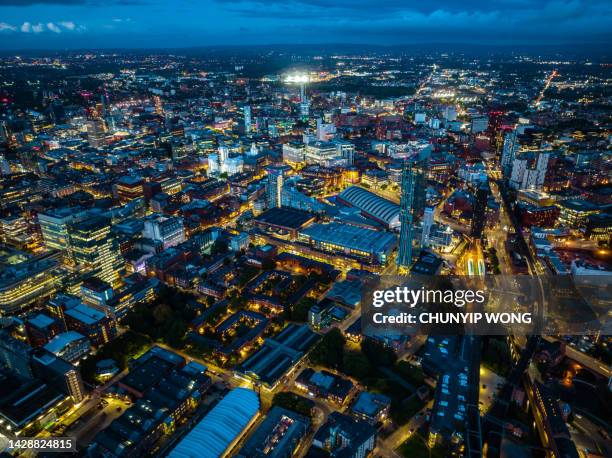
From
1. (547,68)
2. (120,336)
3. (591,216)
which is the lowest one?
(120,336)

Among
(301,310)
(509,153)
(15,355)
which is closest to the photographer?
(15,355)

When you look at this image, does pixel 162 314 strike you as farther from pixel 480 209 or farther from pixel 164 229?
pixel 480 209

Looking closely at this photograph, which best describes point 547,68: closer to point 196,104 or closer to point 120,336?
point 196,104

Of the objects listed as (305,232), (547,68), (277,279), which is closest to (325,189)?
(305,232)

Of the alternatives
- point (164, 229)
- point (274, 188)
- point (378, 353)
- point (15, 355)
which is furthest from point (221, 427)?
point (274, 188)

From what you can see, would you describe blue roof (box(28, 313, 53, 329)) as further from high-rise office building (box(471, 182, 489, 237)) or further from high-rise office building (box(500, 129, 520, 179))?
high-rise office building (box(500, 129, 520, 179))

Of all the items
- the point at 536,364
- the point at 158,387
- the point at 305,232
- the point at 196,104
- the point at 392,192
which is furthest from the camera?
the point at 196,104
